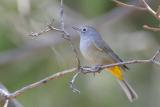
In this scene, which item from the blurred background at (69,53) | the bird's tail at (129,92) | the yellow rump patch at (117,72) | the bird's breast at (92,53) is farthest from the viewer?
the blurred background at (69,53)

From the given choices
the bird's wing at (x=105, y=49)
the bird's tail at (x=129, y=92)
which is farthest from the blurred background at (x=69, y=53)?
the bird's wing at (x=105, y=49)

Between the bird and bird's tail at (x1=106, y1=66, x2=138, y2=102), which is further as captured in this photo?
bird's tail at (x1=106, y1=66, x2=138, y2=102)

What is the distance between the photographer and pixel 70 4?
877 cm

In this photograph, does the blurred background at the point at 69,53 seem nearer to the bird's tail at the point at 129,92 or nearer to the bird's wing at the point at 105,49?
the bird's tail at the point at 129,92

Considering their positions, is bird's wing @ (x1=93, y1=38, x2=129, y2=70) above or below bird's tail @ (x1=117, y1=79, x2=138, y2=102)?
above

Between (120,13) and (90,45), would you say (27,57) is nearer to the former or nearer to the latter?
(120,13)

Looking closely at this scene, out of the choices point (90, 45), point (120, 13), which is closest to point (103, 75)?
point (120, 13)

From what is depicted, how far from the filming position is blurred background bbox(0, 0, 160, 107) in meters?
8.23

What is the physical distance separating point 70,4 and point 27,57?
0.93 meters

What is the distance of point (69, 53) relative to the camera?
838 cm

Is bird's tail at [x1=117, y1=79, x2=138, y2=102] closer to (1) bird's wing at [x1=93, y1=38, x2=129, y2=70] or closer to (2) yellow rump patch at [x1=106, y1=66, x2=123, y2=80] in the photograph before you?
(2) yellow rump patch at [x1=106, y1=66, x2=123, y2=80]

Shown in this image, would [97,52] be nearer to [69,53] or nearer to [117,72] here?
[117,72]

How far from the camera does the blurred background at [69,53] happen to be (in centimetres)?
823

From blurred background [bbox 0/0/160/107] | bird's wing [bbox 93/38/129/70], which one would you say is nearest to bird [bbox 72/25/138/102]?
bird's wing [bbox 93/38/129/70]
